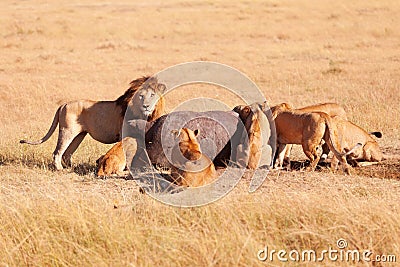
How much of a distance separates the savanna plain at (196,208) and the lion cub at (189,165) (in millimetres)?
400

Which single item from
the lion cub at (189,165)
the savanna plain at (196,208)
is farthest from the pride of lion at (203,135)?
the savanna plain at (196,208)

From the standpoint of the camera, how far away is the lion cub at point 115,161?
7301 mm

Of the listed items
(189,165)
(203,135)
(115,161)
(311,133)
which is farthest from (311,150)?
(115,161)

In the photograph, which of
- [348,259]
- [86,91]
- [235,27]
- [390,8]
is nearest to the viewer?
[348,259]

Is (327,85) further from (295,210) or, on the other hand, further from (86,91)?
(295,210)

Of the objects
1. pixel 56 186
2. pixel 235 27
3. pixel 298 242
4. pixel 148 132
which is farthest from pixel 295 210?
pixel 235 27

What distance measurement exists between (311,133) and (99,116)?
2.69 metres

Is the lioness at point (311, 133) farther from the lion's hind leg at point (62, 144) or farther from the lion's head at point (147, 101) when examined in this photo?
the lion's hind leg at point (62, 144)

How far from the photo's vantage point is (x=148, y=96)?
7.98 metres

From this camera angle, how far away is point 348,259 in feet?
15.1

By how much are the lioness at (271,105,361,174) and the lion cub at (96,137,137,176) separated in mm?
1752

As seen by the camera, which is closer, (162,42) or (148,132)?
(148,132)

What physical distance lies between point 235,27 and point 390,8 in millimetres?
12024

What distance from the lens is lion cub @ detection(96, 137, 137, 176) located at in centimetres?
730
